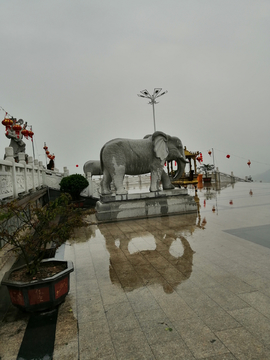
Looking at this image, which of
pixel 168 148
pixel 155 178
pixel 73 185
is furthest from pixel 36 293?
pixel 73 185

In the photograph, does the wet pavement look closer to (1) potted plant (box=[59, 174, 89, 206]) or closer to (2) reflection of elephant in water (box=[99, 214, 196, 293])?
(2) reflection of elephant in water (box=[99, 214, 196, 293])

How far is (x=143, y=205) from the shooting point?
793 cm

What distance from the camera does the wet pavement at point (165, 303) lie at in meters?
2.13

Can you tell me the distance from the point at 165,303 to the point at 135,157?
5533mm

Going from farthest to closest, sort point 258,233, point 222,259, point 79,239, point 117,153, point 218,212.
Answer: point 218,212
point 117,153
point 79,239
point 258,233
point 222,259

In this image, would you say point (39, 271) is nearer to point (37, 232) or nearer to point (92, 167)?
point (37, 232)

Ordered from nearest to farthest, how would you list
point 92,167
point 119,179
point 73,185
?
point 119,179, point 73,185, point 92,167

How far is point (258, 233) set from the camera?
5.47m

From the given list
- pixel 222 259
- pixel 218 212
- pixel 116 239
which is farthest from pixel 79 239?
pixel 218 212

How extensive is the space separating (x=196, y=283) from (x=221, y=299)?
0.46m

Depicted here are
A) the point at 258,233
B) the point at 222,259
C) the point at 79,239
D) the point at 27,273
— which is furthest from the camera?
the point at 79,239

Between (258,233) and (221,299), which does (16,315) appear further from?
(258,233)

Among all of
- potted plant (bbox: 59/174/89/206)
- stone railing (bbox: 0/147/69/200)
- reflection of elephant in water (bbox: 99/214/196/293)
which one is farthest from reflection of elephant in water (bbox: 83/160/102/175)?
reflection of elephant in water (bbox: 99/214/196/293)

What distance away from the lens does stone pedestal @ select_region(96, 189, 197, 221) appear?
768 centimetres
